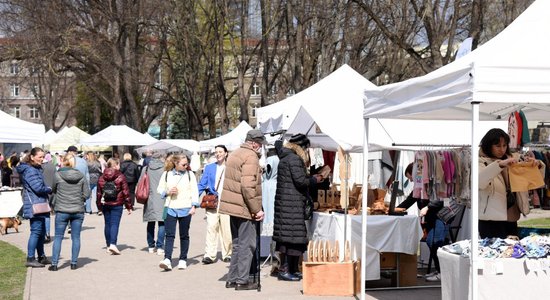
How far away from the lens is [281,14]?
3331 cm

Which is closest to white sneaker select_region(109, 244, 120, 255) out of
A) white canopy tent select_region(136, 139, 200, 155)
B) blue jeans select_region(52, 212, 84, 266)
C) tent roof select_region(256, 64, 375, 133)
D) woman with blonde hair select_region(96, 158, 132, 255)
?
woman with blonde hair select_region(96, 158, 132, 255)

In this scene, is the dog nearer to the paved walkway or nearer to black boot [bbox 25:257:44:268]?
the paved walkway

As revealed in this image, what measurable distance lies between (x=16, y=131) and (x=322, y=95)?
24.2ft

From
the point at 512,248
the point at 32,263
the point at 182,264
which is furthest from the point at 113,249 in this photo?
the point at 512,248

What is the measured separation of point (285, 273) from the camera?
12.5m

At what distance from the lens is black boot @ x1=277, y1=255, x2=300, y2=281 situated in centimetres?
1235

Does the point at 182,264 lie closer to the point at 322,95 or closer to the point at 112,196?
the point at 112,196

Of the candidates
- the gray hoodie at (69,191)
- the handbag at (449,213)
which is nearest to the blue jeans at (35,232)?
the gray hoodie at (69,191)

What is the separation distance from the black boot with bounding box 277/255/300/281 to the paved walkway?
10 cm

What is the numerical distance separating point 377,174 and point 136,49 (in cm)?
2344

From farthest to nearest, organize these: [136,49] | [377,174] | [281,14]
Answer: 1. [136,49]
2. [281,14]
3. [377,174]

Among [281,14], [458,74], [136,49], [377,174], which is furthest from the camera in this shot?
[136,49]

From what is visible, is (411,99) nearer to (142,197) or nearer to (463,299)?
(463,299)

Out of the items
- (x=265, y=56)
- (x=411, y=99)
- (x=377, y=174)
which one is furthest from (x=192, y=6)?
(x=411, y=99)
